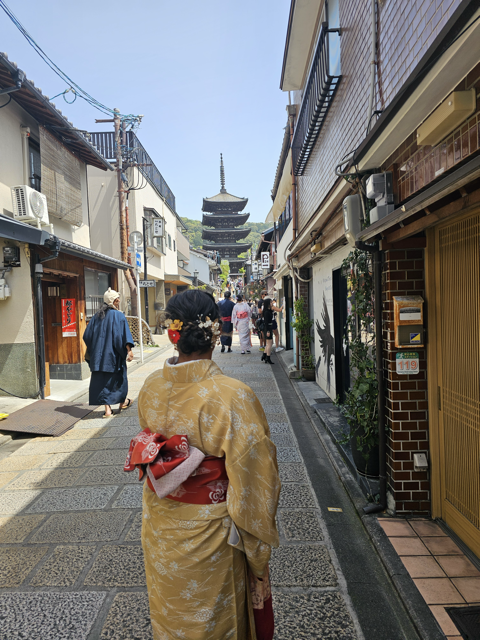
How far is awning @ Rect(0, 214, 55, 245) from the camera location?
5868mm

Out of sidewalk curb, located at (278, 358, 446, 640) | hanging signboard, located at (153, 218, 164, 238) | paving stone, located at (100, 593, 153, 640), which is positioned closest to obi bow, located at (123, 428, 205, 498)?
paving stone, located at (100, 593, 153, 640)

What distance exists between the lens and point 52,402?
24.0ft

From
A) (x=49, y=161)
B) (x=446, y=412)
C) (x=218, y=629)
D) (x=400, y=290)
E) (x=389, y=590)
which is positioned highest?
(x=49, y=161)

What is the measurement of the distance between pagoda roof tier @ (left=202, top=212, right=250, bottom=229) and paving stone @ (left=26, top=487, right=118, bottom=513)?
50.2m

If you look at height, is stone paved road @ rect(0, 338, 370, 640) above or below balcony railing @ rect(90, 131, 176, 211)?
below

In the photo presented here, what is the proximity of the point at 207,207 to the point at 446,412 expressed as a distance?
5178 cm

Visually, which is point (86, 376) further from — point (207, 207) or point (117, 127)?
point (207, 207)

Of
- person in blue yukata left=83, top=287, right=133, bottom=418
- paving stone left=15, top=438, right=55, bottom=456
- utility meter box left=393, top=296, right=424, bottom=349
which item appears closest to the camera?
utility meter box left=393, top=296, right=424, bottom=349

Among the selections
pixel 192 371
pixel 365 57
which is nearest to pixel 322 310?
pixel 365 57

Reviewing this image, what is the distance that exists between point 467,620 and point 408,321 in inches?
72.7

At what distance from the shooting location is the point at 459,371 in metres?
2.93

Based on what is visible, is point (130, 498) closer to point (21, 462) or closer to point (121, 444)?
point (121, 444)

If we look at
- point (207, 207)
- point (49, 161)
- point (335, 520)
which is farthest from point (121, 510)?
point (207, 207)

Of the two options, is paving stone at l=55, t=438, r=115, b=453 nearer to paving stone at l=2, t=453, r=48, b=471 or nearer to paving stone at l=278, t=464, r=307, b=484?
paving stone at l=2, t=453, r=48, b=471
